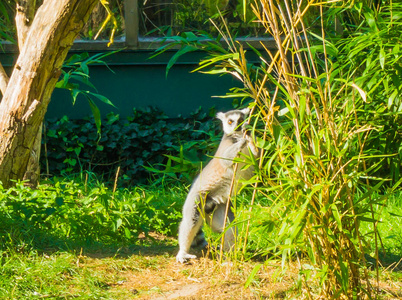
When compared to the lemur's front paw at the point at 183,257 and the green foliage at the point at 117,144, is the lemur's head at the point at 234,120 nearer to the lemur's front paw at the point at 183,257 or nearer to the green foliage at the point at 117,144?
the lemur's front paw at the point at 183,257

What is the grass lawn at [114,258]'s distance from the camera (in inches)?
128

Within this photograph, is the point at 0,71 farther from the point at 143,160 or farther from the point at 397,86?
the point at 397,86

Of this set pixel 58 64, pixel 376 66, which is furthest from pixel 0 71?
pixel 376 66

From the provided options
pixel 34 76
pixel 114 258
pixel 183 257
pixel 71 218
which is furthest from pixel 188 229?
pixel 34 76

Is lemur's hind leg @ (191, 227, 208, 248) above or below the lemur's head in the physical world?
below

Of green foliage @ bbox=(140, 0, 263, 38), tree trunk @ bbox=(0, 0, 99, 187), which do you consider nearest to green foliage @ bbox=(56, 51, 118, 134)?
tree trunk @ bbox=(0, 0, 99, 187)

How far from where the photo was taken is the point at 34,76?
4047mm

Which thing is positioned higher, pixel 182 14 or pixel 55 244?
pixel 182 14

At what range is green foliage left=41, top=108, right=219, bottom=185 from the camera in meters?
6.74

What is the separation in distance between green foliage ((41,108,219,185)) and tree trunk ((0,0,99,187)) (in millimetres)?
2400

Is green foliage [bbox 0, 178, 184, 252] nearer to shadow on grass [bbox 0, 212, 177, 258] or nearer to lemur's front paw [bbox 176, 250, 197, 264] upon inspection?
shadow on grass [bbox 0, 212, 177, 258]

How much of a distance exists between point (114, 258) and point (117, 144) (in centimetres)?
321

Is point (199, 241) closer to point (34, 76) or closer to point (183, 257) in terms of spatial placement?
point (183, 257)

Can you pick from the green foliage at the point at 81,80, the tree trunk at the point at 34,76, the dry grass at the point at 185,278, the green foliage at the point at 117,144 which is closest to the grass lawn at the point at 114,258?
the dry grass at the point at 185,278
